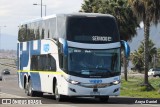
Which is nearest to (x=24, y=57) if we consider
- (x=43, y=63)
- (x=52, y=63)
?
(x=43, y=63)

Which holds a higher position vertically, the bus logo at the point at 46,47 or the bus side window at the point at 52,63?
the bus logo at the point at 46,47

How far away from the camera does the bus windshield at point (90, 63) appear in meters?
25.1

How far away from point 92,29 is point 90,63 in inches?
66.3

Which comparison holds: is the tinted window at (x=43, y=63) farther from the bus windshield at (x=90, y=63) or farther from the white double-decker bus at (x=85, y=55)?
the bus windshield at (x=90, y=63)

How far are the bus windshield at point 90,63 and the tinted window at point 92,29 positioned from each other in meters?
0.56

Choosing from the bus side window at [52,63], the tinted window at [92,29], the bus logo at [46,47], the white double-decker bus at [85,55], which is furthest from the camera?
the bus logo at [46,47]

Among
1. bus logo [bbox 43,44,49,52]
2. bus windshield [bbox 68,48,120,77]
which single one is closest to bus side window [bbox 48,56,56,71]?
bus logo [bbox 43,44,49,52]

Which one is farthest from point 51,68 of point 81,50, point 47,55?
point 81,50

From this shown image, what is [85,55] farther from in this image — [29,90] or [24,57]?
[24,57]

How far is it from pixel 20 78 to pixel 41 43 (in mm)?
6453

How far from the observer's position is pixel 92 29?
84.7 feet

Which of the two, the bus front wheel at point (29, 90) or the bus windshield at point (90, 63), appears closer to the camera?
the bus windshield at point (90, 63)

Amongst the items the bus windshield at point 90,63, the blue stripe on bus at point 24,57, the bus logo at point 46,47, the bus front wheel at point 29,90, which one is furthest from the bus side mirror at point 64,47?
the blue stripe on bus at point 24,57

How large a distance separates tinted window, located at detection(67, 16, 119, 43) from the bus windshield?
0.56 m
